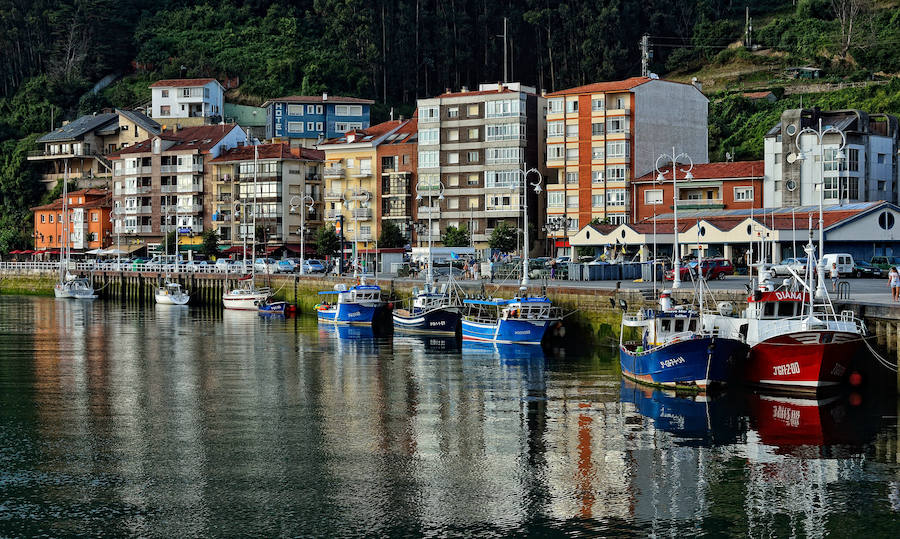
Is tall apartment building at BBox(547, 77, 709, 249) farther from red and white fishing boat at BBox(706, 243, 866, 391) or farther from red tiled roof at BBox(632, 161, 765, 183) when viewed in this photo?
red and white fishing boat at BBox(706, 243, 866, 391)

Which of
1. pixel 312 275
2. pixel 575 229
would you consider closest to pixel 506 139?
pixel 575 229

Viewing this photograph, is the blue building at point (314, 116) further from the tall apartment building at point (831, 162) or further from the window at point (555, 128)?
the tall apartment building at point (831, 162)

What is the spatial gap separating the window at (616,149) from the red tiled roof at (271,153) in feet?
117

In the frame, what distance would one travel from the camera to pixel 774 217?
7856 centimetres

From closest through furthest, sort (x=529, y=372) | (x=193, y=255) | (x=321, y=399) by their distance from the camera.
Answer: (x=321, y=399), (x=529, y=372), (x=193, y=255)

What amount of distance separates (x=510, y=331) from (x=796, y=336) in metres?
20.5

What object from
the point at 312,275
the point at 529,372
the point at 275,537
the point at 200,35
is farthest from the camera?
the point at 200,35

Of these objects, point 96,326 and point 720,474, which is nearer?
point 720,474

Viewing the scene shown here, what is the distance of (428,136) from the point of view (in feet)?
362

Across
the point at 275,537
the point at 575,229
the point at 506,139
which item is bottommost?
the point at 275,537

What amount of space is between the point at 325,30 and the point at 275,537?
130 meters

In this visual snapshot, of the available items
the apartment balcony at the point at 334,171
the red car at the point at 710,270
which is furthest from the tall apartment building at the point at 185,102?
the red car at the point at 710,270

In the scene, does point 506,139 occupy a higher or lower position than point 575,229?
higher

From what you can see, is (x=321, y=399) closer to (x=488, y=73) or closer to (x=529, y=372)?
(x=529, y=372)
